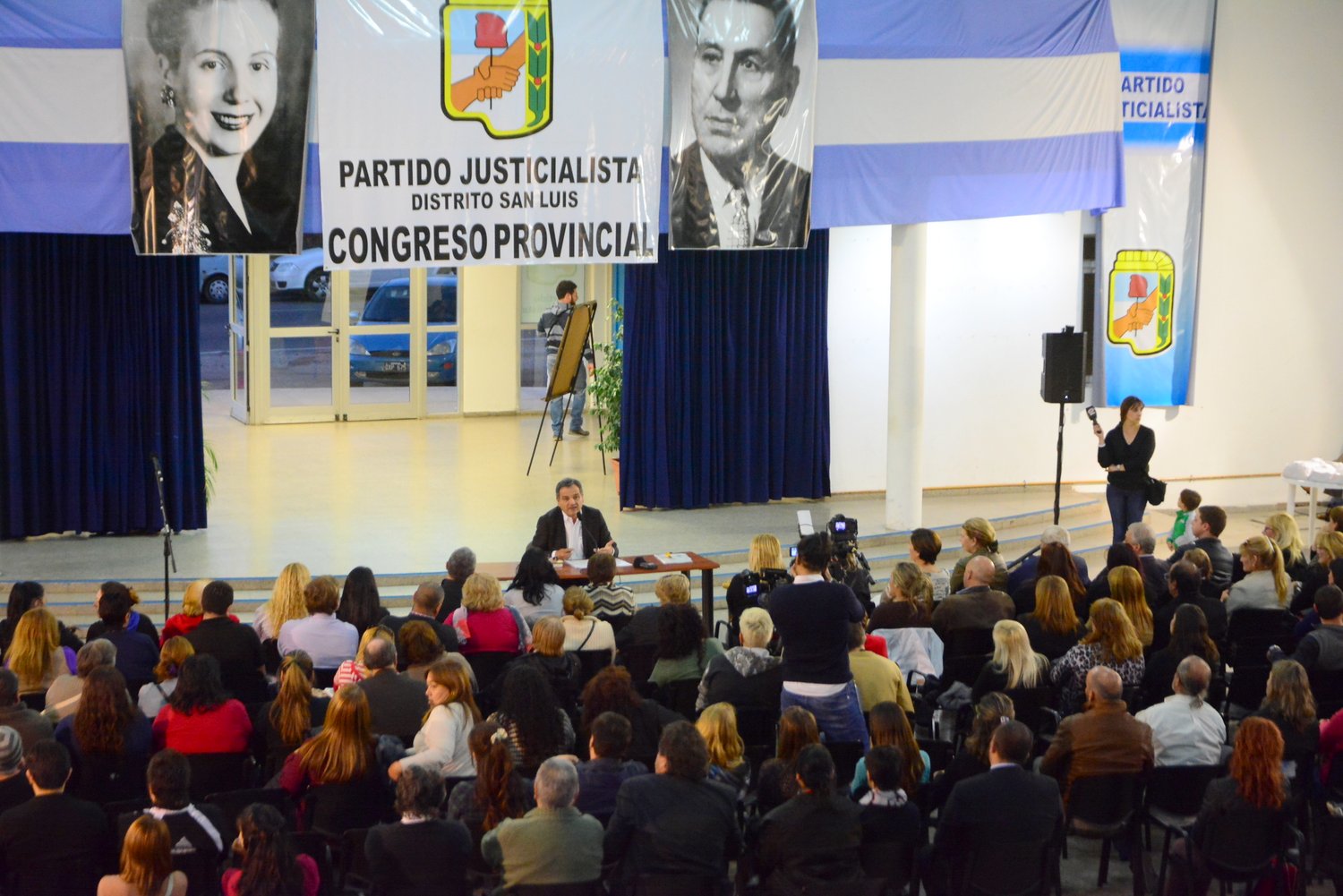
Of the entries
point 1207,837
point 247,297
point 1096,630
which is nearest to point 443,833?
point 1207,837

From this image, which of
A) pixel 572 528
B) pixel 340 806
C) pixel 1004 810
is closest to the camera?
pixel 1004 810

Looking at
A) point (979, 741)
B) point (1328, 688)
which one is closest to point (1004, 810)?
point (979, 741)

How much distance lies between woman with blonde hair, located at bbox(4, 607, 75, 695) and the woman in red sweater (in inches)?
37.3

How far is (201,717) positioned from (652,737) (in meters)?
1.77

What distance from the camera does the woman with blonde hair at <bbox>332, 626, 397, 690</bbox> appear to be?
6195 mm

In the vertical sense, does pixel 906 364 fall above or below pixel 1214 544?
above

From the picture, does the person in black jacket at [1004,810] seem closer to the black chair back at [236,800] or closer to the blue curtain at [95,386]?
the black chair back at [236,800]

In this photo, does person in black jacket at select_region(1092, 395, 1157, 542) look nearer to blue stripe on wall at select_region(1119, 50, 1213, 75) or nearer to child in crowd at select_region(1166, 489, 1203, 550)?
child in crowd at select_region(1166, 489, 1203, 550)

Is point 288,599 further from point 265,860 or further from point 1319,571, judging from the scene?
point 1319,571

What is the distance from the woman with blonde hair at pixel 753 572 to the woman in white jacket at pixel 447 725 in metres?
2.27

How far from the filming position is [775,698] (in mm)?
6535

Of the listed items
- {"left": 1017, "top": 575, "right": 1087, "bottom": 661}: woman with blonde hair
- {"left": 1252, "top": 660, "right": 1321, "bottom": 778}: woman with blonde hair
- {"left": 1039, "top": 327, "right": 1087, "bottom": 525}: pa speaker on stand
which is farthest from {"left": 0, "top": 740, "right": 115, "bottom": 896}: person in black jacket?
{"left": 1039, "top": 327, "right": 1087, "bottom": 525}: pa speaker on stand

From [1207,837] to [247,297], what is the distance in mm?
12476

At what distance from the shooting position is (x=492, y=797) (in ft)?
17.4
